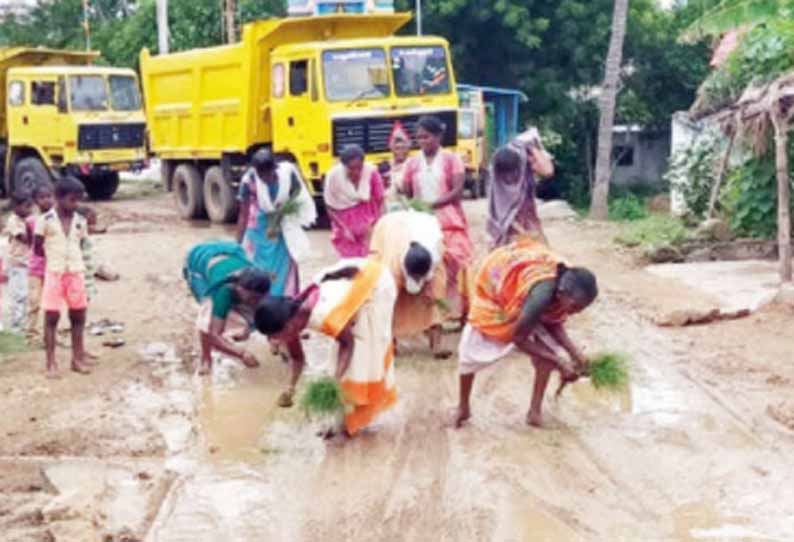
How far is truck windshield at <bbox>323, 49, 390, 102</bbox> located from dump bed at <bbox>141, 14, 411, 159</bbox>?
951mm

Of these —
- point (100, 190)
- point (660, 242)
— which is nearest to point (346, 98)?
point (660, 242)

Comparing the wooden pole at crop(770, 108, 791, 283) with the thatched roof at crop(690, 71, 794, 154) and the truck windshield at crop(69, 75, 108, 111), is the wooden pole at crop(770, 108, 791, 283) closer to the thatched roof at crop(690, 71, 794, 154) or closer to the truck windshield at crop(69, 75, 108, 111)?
the thatched roof at crop(690, 71, 794, 154)

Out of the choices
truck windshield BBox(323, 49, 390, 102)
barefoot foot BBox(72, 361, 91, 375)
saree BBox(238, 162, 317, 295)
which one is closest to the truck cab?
truck windshield BBox(323, 49, 390, 102)

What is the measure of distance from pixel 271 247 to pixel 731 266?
19.1ft

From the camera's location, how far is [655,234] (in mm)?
14508

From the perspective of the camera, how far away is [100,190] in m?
24.4

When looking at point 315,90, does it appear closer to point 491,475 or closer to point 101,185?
point 101,185

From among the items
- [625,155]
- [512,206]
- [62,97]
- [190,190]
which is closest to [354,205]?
[512,206]

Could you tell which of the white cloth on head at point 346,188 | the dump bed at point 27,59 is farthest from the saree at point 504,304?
the dump bed at point 27,59

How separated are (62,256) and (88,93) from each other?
1515 cm

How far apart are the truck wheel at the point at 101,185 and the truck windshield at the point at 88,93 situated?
1607 millimetres

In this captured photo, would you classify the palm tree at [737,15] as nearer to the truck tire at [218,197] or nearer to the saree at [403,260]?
the saree at [403,260]

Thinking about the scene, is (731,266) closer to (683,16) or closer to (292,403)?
(292,403)

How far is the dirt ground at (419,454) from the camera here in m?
5.49
